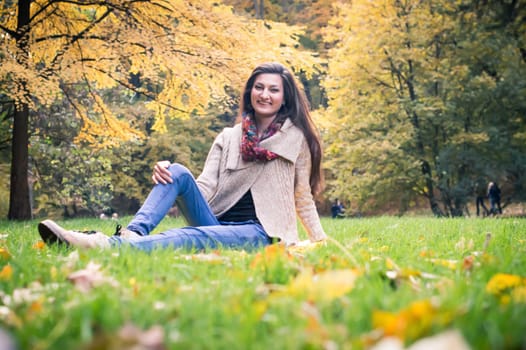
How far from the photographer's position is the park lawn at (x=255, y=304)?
1.04 m

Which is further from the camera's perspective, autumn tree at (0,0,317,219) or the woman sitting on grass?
autumn tree at (0,0,317,219)

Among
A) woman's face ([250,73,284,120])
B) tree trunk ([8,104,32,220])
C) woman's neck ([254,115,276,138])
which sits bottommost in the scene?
tree trunk ([8,104,32,220])

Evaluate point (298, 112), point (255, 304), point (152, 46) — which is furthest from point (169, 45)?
point (255, 304)

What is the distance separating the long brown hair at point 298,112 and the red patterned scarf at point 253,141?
151mm

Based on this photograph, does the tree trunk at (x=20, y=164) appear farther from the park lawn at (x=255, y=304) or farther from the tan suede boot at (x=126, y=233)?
the park lawn at (x=255, y=304)

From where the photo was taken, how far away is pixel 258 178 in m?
3.71

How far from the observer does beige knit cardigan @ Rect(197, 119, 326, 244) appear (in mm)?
3604

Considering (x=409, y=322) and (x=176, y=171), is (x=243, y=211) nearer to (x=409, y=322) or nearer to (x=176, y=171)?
(x=176, y=171)

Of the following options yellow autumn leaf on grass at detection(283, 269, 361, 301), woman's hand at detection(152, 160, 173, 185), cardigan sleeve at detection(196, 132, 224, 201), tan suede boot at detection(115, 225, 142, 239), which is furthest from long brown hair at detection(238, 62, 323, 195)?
yellow autumn leaf on grass at detection(283, 269, 361, 301)

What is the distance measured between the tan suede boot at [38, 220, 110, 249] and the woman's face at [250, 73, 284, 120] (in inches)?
66.8

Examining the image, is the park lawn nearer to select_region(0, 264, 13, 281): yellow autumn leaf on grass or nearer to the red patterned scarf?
select_region(0, 264, 13, 281): yellow autumn leaf on grass

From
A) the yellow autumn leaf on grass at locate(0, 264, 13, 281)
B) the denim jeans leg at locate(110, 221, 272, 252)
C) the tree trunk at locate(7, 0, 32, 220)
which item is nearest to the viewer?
the yellow autumn leaf on grass at locate(0, 264, 13, 281)

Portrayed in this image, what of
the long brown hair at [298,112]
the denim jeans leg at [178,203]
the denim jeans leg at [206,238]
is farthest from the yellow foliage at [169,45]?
the denim jeans leg at [206,238]

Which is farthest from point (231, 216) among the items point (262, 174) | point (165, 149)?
point (165, 149)
